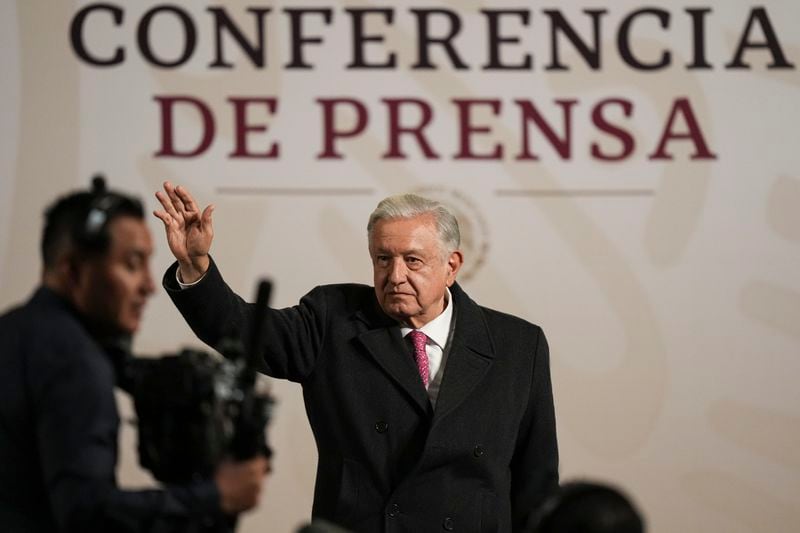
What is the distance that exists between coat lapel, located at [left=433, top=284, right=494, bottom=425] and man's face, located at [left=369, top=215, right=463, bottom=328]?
0.31 feet

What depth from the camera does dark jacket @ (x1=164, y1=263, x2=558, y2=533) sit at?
9.64 ft

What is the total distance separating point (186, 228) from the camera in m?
2.82

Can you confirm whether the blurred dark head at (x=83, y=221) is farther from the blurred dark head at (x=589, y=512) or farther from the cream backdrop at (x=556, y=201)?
the cream backdrop at (x=556, y=201)

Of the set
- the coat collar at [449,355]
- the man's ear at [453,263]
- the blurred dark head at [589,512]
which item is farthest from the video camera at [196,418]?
the man's ear at [453,263]

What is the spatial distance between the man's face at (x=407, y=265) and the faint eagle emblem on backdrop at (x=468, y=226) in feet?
5.66

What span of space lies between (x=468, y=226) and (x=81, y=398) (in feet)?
9.98

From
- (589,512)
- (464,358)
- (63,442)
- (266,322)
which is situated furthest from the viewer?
(464,358)

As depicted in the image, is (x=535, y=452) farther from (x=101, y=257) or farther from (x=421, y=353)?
(x=101, y=257)

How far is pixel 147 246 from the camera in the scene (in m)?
1.97

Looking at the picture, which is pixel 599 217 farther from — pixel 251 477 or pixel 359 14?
pixel 251 477

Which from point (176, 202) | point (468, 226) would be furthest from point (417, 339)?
point (468, 226)

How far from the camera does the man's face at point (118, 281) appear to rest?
6.37ft

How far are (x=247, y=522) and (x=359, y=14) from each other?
1.86 meters

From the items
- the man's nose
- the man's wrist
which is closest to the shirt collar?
the man's nose
